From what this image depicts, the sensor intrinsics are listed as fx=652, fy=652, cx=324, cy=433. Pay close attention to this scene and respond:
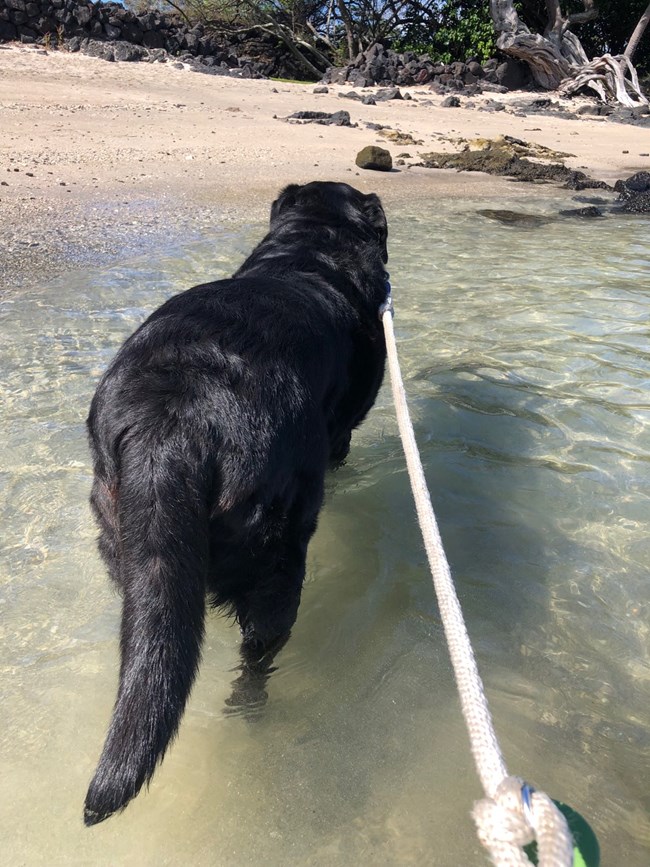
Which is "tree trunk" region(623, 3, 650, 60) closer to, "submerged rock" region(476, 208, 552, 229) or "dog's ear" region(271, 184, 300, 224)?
"submerged rock" region(476, 208, 552, 229)

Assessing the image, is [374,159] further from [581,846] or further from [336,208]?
[581,846]

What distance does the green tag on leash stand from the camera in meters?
0.76

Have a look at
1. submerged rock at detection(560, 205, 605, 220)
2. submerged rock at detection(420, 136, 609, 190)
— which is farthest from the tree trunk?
submerged rock at detection(560, 205, 605, 220)

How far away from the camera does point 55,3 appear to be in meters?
16.0

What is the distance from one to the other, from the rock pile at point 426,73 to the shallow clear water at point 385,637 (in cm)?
1582

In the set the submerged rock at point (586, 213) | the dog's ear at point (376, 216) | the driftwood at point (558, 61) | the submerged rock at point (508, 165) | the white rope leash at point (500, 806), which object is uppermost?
the driftwood at point (558, 61)

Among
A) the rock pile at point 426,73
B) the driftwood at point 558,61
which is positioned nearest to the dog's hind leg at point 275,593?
the rock pile at point 426,73

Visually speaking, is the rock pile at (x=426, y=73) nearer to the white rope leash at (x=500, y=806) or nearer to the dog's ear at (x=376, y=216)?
the dog's ear at (x=376, y=216)

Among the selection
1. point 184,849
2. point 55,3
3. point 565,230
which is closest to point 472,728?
point 184,849

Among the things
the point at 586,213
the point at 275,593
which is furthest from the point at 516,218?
the point at 275,593

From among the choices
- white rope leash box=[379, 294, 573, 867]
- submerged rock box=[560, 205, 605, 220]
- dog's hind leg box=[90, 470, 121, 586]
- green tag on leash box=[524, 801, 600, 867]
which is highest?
white rope leash box=[379, 294, 573, 867]

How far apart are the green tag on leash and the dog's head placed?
2557 mm

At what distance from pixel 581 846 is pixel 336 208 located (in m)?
2.76

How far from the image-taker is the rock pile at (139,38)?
15719 mm
